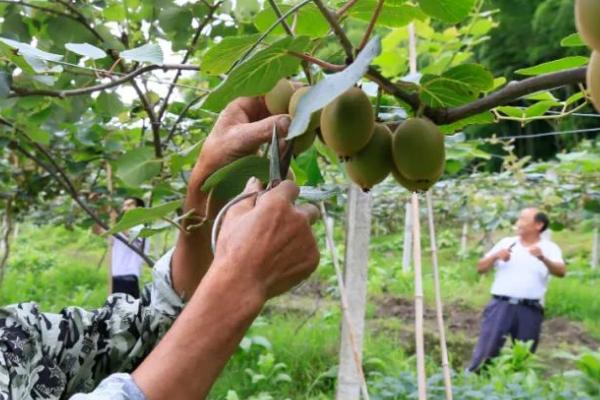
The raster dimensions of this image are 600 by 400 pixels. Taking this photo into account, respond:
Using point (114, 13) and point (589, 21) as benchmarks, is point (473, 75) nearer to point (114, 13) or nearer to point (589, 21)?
point (589, 21)

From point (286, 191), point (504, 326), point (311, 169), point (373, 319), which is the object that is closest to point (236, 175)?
point (286, 191)

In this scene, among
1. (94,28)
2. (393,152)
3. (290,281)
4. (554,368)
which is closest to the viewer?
(393,152)

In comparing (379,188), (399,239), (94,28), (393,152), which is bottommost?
(399,239)

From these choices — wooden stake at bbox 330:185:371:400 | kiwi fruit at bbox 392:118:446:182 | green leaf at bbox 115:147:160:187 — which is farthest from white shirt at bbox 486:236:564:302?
kiwi fruit at bbox 392:118:446:182

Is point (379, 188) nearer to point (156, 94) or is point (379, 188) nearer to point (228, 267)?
point (156, 94)

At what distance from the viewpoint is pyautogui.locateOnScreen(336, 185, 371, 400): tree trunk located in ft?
7.22

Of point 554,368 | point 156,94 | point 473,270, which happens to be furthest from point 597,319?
point 156,94

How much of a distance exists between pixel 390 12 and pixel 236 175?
24cm

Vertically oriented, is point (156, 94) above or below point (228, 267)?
above

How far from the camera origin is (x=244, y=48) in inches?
27.8

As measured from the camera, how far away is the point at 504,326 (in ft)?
14.9

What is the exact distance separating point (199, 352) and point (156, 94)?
1.31 meters

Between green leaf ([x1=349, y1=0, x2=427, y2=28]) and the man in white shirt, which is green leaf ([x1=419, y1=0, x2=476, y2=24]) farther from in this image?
the man in white shirt

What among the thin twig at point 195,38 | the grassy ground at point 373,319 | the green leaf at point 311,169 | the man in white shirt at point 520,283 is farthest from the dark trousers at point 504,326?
the green leaf at point 311,169
